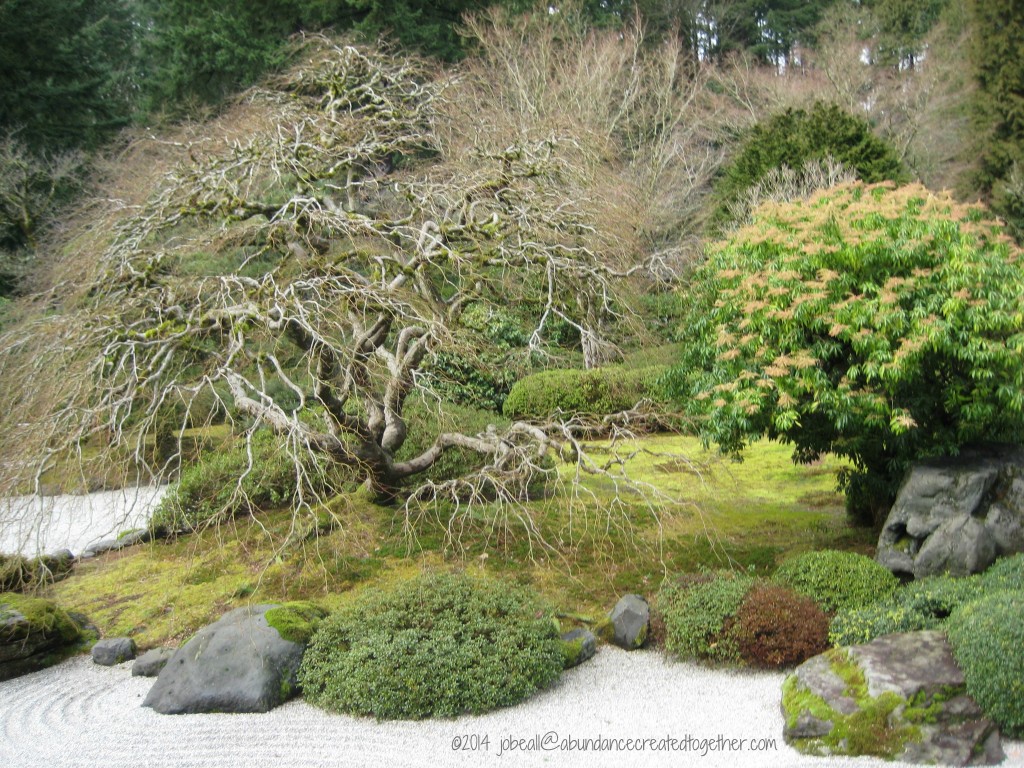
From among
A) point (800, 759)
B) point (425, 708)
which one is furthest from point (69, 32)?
point (800, 759)

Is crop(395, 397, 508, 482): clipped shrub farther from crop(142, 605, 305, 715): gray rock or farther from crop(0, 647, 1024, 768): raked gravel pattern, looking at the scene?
crop(0, 647, 1024, 768): raked gravel pattern

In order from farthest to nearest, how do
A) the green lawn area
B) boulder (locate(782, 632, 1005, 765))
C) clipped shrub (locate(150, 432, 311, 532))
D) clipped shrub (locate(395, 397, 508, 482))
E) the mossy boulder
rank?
clipped shrub (locate(395, 397, 508, 482)) → clipped shrub (locate(150, 432, 311, 532)) → the green lawn area → the mossy boulder → boulder (locate(782, 632, 1005, 765))

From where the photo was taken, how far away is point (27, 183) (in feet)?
50.8

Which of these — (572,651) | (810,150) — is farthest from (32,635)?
(810,150)

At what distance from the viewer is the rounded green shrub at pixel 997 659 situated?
4242 millimetres

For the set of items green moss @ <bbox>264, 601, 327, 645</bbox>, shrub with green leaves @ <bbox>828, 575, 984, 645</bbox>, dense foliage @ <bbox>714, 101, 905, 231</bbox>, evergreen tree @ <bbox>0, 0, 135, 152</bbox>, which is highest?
evergreen tree @ <bbox>0, 0, 135, 152</bbox>

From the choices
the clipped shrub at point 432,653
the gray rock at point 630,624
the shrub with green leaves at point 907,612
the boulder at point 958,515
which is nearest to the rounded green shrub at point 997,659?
the shrub with green leaves at point 907,612

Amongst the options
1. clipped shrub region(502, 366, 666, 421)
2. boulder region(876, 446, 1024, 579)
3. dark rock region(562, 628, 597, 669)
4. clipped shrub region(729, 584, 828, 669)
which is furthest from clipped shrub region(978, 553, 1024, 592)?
clipped shrub region(502, 366, 666, 421)

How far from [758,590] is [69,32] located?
64.4ft

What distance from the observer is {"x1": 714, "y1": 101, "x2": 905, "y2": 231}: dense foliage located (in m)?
13.5

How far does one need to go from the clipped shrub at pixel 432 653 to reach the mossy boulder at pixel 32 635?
2.35 metres

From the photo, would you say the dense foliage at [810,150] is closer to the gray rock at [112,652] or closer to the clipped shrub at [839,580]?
the clipped shrub at [839,580]

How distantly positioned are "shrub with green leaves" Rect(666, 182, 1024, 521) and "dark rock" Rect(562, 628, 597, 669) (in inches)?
72.9

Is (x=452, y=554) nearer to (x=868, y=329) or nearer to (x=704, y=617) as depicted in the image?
(x=704, y=617)
